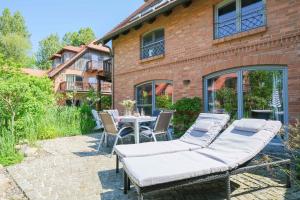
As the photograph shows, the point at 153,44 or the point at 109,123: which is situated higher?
the point at 153,44

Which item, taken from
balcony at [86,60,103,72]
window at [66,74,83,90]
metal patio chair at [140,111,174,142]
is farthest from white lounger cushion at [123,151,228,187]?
balcony at [86,60,103,72]

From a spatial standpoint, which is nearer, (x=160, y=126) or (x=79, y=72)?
(x=160, y=126)

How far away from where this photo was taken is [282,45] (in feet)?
19.5

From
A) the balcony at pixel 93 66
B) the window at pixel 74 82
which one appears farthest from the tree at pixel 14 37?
the balcony at pixel 93 66

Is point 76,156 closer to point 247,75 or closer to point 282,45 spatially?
point 247,75

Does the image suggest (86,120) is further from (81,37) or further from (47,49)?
(81,37)

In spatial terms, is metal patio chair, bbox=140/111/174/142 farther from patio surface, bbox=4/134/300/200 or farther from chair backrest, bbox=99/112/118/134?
patio surface, bbox=4/134/300/200

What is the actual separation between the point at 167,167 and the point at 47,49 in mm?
41355

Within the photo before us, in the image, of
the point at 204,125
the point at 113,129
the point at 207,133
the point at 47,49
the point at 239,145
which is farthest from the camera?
the point at 47,49

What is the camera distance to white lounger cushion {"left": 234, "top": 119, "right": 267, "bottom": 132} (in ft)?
12.8

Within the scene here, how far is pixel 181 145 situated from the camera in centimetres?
443

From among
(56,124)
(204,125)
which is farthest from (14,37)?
(204,125)

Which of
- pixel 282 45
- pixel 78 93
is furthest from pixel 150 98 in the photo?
pixel 78 93

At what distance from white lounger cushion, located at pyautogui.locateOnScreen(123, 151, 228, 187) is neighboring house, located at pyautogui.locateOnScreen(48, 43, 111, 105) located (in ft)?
81.4
